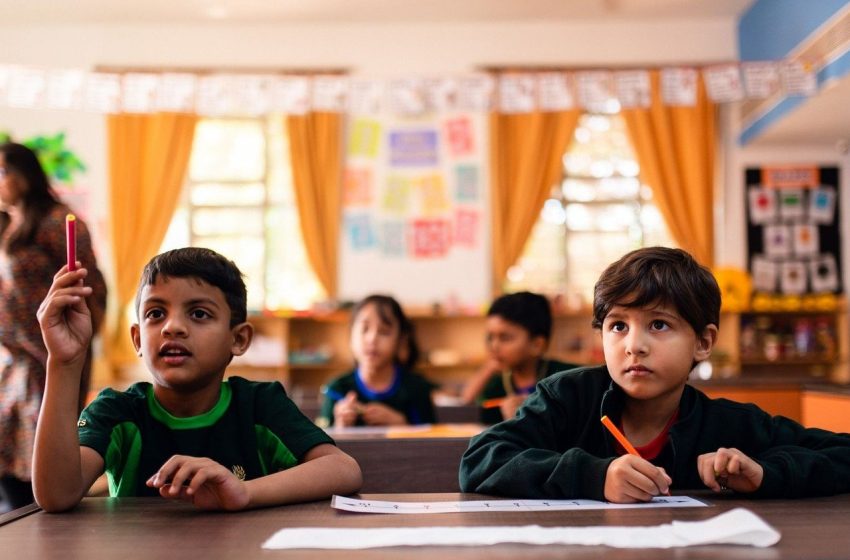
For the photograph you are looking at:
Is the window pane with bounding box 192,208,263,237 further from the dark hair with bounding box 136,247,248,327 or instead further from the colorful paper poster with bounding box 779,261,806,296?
the dark hair with bounding box 136,247,248,327

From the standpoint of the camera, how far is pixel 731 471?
117 centimetres

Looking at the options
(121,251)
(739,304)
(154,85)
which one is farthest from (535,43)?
(121,251)

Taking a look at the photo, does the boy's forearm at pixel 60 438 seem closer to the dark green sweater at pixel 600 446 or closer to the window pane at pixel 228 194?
the dark green sweater at pixel 600 446

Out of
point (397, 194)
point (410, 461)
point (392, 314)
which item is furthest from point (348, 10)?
point (410, 461)

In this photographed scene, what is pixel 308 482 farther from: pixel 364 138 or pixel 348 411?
pixel 364 138

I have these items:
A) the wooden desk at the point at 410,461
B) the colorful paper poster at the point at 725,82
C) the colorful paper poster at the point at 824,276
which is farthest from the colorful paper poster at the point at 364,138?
the wooden desk at the point at 410,461

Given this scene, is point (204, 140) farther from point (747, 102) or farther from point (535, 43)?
point (747, 102)

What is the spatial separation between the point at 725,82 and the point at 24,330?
4.52 metres

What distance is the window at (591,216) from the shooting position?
7176 millimetres

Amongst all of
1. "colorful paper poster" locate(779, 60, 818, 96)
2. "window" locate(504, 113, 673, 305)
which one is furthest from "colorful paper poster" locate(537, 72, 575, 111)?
"window" locate(504, 113, 673, 305)

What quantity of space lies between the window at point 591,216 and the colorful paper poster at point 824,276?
1140mm

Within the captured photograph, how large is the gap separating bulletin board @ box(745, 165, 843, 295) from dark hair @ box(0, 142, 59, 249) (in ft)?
19.3

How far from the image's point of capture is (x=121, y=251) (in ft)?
23.2

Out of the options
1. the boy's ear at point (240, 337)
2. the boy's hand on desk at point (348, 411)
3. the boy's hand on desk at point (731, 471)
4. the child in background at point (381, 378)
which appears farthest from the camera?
the child in background at point (381, 378)
